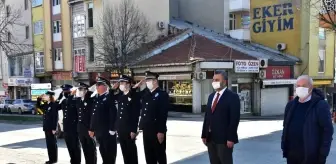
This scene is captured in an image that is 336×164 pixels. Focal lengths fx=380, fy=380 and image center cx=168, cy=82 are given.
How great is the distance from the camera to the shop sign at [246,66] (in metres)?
25.7

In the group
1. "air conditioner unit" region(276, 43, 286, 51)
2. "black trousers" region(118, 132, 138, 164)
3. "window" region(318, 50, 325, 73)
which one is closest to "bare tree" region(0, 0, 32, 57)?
"black trousers" region(118, 132, 138, 164)

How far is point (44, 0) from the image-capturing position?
3866 centimetres

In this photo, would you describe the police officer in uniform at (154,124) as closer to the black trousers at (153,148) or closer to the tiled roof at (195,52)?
the black trousers at (153,148)

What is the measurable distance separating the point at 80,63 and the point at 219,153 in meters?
30.3

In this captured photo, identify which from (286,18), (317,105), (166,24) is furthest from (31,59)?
(317,105)

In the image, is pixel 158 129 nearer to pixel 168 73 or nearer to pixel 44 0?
pixel 168 73

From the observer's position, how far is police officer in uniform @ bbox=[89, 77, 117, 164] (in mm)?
7465

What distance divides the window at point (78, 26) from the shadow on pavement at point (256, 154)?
2495cm

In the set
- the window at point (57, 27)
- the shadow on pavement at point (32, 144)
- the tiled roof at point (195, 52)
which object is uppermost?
the window at point (57, 27)

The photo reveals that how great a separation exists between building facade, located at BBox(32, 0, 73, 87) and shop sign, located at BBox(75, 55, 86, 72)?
2.88 ft

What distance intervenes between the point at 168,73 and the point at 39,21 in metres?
19.3

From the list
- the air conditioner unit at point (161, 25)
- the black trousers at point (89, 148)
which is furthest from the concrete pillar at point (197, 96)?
the black trousers at point (89, 148)

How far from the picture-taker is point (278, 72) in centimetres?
2839

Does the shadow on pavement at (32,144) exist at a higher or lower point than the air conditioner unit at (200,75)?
lower
